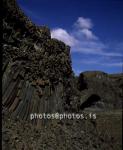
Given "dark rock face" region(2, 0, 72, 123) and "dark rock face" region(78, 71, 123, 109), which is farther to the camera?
"dark rock face" region(78, 71, 123, 109)

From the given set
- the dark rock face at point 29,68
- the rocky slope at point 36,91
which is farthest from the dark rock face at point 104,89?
the dark rock face at point 29,68

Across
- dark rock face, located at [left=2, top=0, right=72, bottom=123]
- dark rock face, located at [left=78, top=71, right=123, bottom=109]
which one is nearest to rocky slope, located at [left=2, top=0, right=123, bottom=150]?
dark rock face, located at [left=2, top=0, right=72, bottom=123]

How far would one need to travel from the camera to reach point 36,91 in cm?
1953

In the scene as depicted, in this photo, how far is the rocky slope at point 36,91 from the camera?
1688 cm

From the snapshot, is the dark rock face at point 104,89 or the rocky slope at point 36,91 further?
the dark rock face at point 104,89

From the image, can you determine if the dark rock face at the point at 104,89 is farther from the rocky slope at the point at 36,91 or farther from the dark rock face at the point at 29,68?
the dark rock face at the point at 29,68

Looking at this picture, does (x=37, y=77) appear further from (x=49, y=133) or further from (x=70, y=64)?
(x=70, y=64)

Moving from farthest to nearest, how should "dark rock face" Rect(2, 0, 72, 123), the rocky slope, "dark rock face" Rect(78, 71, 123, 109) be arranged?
1. "dark rock face" Rect(78, 71, 123, 109)
2. "dark rock face" Rect(2, 0, 72, 123)
3. the rocky slope

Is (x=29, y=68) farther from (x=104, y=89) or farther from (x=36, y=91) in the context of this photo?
(x=104, y=89)

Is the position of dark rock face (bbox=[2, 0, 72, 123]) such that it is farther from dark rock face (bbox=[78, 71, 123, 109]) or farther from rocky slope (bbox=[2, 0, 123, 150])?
dark rock face (bbox=[78, 71, 123, 109])

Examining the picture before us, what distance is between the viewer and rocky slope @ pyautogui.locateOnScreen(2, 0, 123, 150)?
664 inches

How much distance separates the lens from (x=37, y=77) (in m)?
19.8

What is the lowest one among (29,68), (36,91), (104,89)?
(36,91)

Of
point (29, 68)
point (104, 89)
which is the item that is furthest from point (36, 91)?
point (104, 89)
